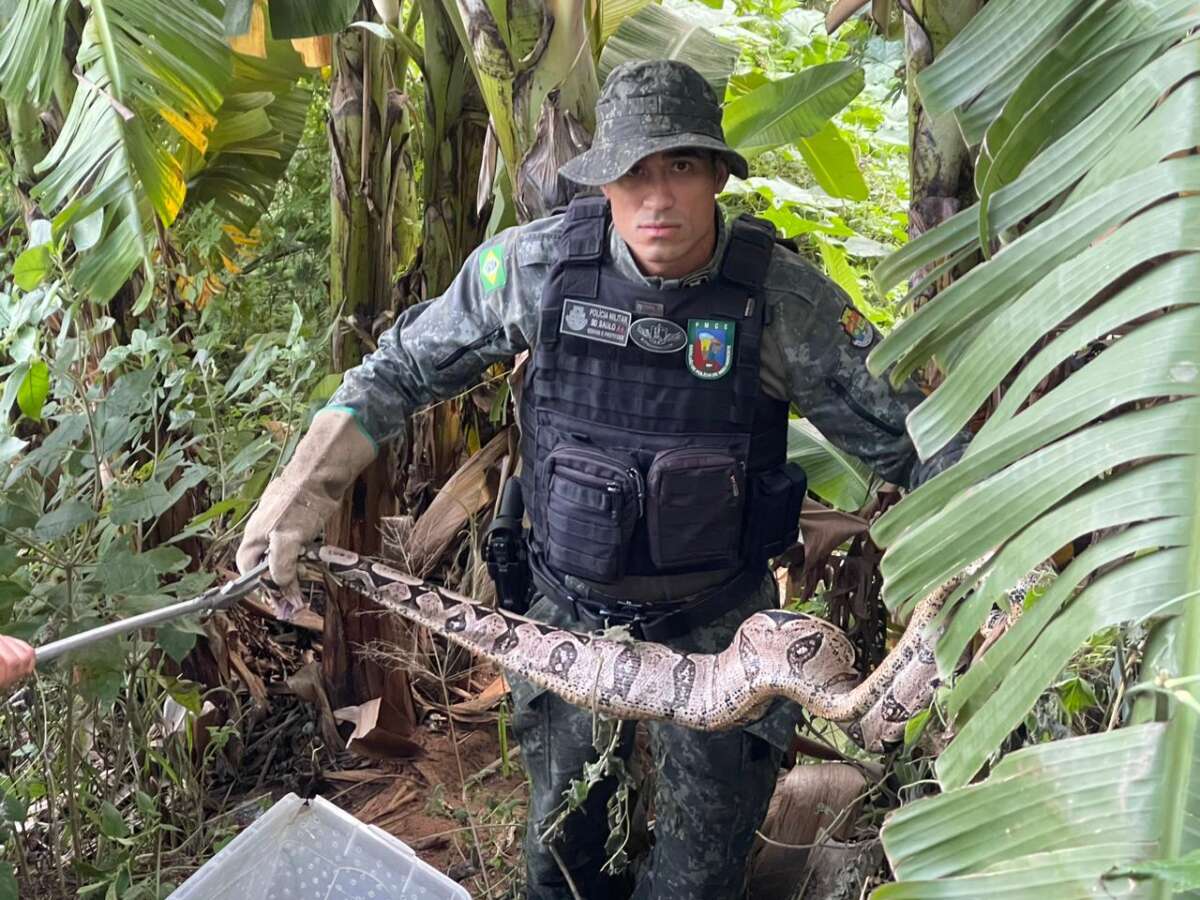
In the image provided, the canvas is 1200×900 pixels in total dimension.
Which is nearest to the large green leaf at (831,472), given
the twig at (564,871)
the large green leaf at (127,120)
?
the twig at (564,871)

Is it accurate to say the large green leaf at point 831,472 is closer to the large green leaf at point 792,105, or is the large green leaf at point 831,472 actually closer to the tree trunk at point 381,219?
the large green leaf at point 792,105

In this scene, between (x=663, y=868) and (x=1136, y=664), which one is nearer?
(x=1136, y=664)

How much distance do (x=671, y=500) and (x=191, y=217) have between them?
2082 millimetres

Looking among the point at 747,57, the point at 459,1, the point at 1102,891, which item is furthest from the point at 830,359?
the point at 747,57

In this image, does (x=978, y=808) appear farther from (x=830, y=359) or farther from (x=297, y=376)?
(x=297, y=376)

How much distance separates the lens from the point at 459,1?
2.51 metres

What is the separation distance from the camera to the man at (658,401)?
2.15 meters

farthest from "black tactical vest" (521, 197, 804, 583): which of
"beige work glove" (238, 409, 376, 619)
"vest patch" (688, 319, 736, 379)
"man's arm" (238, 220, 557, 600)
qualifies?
"beige work glove" (238, 409, 376, 619)

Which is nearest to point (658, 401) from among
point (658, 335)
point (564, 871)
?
point (658, 335)

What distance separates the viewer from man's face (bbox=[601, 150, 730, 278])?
2111 millimetres

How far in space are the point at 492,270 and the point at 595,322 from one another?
0.29m

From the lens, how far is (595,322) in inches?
88.1

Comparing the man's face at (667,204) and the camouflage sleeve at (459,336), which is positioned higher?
the man's face at (667,204)

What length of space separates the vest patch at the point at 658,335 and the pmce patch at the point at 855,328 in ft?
1.03
